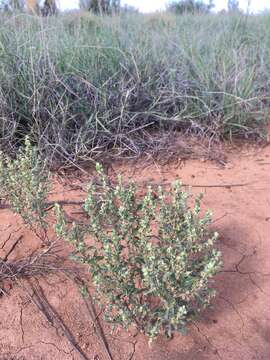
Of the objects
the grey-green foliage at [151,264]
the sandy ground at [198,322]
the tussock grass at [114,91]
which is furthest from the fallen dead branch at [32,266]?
the tussock grass at [114,91]

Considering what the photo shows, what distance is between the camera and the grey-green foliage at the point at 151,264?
4.33 feet

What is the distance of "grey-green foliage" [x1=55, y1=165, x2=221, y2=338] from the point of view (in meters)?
1.32

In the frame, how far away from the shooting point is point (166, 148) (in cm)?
289

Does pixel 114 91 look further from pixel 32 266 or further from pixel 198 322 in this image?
pixel 198 322

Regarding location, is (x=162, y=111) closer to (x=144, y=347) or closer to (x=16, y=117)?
(x=16, y=117)

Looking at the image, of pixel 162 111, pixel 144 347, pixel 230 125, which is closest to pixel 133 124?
pixel 162 111

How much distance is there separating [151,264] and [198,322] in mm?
441

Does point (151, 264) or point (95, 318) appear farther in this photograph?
point (95, 318)

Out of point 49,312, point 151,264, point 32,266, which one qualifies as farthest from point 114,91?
point 151,264

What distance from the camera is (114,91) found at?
2963 mm

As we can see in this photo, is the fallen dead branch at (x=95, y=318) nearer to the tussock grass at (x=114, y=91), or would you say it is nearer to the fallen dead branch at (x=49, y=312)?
the fallen dead branch at (x=49, y=312)

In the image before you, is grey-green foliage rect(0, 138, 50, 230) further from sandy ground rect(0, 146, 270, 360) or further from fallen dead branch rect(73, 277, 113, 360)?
fallen dead branch rect(73, 277, 113, 360)

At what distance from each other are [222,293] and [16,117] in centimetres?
186

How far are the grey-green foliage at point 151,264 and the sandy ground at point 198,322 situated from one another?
0.10 meters
